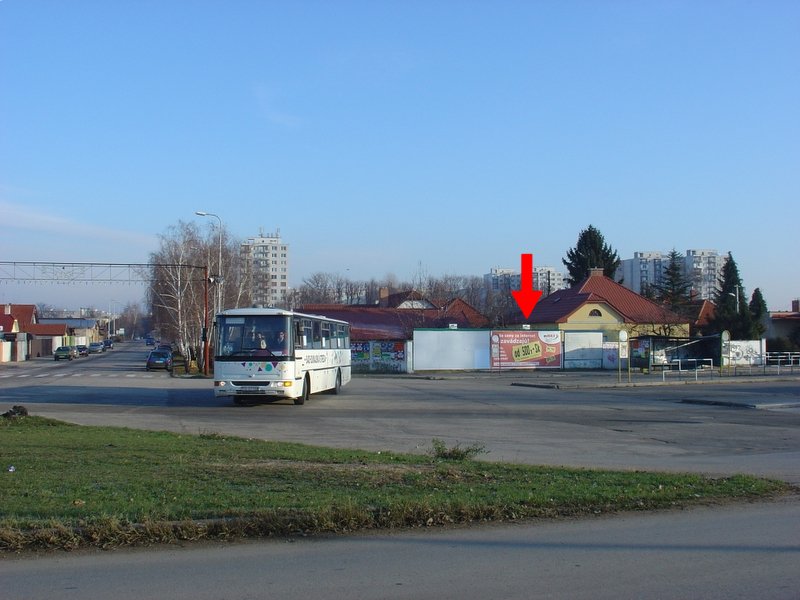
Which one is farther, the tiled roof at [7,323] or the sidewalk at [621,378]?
the tiled roof at [7,323]

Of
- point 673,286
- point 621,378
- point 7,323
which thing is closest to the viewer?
point 621,378

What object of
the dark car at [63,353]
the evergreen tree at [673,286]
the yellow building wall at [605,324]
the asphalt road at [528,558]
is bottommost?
the asphalt road at [528,558]

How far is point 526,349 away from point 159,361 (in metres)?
26.2

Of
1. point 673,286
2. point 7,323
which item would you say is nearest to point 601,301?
point 673,286

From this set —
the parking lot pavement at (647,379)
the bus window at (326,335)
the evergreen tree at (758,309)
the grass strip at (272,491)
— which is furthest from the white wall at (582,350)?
the grass strip at (272,491)

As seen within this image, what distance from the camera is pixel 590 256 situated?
91.4 m

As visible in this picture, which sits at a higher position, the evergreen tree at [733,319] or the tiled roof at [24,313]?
the tiled roof at [24,313]

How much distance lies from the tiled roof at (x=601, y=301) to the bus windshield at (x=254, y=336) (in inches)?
1757

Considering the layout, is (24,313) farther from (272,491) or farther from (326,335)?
(272,491)

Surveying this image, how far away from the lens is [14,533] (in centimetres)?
726

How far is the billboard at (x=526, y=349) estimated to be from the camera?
183 ft

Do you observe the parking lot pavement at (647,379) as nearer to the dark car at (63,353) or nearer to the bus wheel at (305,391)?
the bus wheel at (305,391)

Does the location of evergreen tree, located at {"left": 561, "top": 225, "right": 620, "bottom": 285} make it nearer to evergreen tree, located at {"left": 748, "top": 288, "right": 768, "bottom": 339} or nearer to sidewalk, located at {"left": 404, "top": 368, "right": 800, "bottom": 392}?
evergreen tree, located at {"left": 748, "top": 288, "right": 768, "bottom": 339}

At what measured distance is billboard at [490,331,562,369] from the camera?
55906 millimetres
